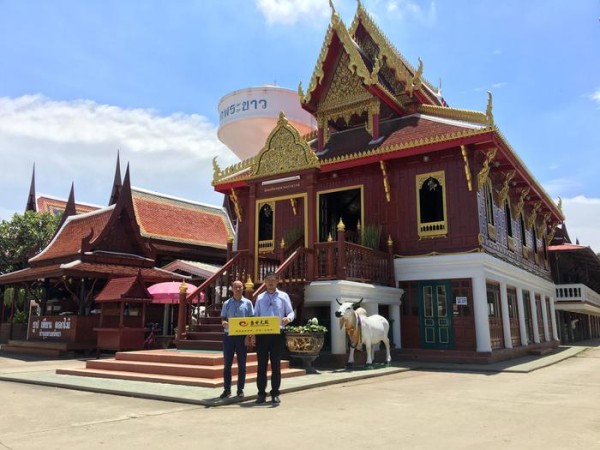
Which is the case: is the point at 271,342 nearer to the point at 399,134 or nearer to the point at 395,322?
the point at 395,322

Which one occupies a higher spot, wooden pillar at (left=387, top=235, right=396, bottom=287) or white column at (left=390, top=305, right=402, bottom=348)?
wooden pillar at (left=387, top=235, right=396, bottom=287)

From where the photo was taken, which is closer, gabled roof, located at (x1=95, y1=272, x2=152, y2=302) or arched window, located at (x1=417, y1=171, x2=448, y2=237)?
arched window, located at (x1=417, y1=171, x2=448, y2=237)

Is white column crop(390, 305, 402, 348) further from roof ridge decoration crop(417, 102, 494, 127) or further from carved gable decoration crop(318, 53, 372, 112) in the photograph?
carved gable decoration crop(318, 53, 372, 112)

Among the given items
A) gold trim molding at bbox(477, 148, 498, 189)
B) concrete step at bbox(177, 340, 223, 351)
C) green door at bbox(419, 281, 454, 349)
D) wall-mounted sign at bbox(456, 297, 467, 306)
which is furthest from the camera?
gold trim molding at bbox(477, 148, 498, 189)

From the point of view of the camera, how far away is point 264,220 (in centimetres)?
1691

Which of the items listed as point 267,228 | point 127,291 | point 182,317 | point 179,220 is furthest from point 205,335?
point 179,220

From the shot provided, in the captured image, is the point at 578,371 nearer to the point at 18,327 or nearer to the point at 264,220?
the point at 264,220

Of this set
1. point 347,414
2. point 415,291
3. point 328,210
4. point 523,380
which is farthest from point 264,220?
point 347,414

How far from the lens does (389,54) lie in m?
16.5

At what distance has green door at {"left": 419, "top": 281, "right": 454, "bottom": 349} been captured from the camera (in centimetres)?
1314

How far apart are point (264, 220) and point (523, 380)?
9.53 metres

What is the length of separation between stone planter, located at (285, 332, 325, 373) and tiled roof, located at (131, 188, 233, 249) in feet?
51.7

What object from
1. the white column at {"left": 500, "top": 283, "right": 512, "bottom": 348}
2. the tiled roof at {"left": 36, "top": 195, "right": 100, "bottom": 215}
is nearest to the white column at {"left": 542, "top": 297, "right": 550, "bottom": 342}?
the white column at {"left": 500, "top": 283, "right": 512, "bottom": 348}

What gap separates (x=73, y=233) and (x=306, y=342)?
14851 millimetres
